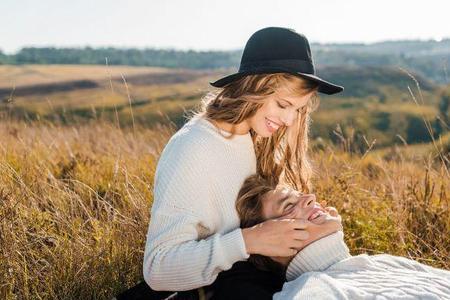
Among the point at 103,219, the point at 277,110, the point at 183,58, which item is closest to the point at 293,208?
the point at 277,110

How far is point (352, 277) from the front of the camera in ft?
9.51

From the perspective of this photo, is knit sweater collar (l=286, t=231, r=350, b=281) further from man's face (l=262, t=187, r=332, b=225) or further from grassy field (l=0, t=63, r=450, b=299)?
grassy field (l=0, t=63, r=450, b=299)

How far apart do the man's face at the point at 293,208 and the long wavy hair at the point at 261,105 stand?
361 millimetres

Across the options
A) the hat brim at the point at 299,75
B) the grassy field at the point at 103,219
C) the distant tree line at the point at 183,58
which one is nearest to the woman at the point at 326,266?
the hat brim at the point at 299,75

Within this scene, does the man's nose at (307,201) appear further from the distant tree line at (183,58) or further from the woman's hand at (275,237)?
the distant tree line at (183,58)

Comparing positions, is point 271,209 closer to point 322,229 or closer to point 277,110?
point 322,229

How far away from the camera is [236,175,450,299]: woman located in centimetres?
268

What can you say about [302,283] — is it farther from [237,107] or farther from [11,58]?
[11,58]

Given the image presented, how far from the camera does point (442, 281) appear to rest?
9.21 ft

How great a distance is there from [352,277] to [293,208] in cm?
48

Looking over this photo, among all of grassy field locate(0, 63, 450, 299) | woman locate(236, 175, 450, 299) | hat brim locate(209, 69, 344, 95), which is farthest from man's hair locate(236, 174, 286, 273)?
grassy field locate(0, 63, 450, 299)

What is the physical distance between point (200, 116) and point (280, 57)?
0.56 meters

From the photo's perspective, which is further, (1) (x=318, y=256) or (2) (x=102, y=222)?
(2) (x=102, y=222)

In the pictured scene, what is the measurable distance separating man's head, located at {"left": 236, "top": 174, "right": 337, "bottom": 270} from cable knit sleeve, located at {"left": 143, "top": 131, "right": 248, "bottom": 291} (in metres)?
0.26
